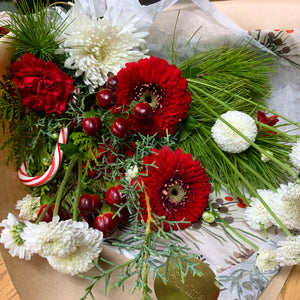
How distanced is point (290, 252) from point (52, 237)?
1.01 ft

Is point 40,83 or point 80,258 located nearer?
point 80,258

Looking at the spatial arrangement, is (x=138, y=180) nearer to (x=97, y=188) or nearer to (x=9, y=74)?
(x=97, y=188)

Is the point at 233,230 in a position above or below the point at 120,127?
below

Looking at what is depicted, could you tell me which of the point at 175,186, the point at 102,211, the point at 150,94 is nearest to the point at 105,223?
the point at 102,211

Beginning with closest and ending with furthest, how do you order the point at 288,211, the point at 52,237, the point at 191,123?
the point at 52,237 < the point at 288,211 < the point at 191,123

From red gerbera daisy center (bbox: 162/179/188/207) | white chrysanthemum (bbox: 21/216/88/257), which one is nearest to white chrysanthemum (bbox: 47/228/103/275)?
white chrysanthemum (bbox: 21/216/88/257)

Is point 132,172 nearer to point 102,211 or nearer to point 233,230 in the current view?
point 102,211

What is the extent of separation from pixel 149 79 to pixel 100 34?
111 mm

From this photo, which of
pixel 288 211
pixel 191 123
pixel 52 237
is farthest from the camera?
pixel 191 123

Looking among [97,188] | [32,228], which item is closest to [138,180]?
[97,188]

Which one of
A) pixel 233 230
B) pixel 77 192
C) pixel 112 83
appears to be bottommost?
pixel 233 230

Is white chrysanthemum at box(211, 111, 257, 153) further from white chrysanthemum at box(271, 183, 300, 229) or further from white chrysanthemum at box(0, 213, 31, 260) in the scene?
white chrysanthemum at box(0, 213, 31, 260)

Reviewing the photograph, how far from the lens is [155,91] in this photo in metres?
0.54

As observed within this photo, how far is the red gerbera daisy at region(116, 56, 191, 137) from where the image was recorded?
512 mm
